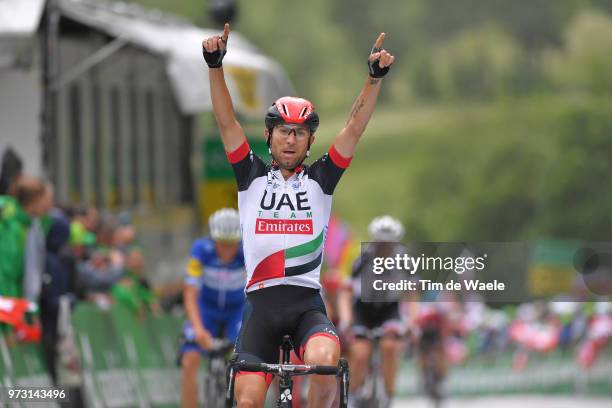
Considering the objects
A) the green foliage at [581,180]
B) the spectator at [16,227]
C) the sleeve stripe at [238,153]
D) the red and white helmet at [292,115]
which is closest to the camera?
the red and white helmet at [292,115]

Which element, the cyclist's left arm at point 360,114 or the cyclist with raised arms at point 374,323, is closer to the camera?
the cyclist's left arm at point 360,114

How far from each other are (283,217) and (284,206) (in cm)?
6

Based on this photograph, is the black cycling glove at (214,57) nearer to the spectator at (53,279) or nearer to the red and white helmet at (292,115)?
the red and white helmet at (292,115)

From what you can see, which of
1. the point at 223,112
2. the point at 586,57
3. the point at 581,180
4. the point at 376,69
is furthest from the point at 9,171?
the point at 586,57

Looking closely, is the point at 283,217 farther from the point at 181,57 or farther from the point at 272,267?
the point at 181,57

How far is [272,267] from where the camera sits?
9289mm

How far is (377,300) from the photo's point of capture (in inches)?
594

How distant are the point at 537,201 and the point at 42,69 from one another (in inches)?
2390

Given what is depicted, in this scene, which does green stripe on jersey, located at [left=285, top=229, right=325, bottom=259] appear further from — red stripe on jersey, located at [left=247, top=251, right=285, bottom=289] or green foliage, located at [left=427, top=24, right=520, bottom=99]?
green foliage, located at [left=427, top=24, right=520, bottom=99]

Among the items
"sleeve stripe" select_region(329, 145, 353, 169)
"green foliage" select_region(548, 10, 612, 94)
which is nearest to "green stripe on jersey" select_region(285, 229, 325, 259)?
"sleeve stripe" select_region(329, 145, 353, 169)

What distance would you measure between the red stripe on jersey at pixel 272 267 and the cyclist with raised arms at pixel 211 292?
4.19 metres

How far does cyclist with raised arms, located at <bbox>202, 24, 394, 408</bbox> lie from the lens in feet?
30.3

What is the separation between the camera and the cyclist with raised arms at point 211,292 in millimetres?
13578

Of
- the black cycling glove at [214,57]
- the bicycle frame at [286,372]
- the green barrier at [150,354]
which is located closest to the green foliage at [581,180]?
the green barrier at [150,354]
